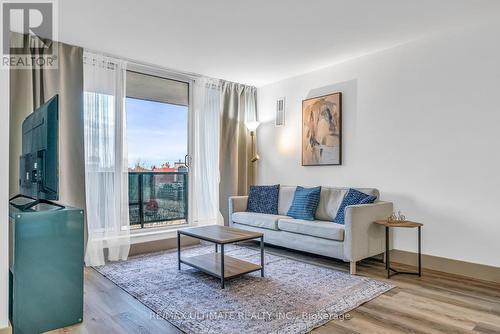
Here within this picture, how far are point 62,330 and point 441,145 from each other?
3.74 m

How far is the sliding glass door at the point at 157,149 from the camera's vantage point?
14.9ft

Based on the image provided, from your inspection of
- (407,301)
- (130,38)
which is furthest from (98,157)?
(407,301)

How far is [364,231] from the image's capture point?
345cm

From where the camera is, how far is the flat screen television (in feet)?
6.64

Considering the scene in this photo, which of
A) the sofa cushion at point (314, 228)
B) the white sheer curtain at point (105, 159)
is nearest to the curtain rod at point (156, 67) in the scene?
the white sheer curtain at point (105, 159)

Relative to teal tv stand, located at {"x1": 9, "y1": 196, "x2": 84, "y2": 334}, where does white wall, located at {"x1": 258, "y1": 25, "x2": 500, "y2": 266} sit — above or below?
above

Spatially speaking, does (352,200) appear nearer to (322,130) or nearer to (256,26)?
(322,130)

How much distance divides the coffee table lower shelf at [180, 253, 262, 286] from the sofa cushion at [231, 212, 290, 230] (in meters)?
0.88

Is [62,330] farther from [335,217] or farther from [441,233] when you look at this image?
[441,233]

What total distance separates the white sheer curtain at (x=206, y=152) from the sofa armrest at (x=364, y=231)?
231 cm

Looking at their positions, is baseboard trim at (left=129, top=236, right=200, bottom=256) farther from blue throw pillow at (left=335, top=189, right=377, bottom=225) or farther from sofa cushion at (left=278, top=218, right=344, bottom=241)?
blue throw pillow at (left=335, top=189, right=377, bottom=225)

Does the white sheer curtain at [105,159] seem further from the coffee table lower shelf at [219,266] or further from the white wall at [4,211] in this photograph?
the white wall at [4,211]

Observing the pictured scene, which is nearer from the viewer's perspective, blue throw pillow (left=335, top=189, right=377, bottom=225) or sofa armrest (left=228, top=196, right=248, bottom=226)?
blue throw pillow (left=335, top=189, right=377, bottom=225)

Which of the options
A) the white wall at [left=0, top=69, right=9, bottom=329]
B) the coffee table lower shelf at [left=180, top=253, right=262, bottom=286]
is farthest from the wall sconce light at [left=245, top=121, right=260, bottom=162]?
the white wall at [left=0, top=69, right=9, bottom=329]
